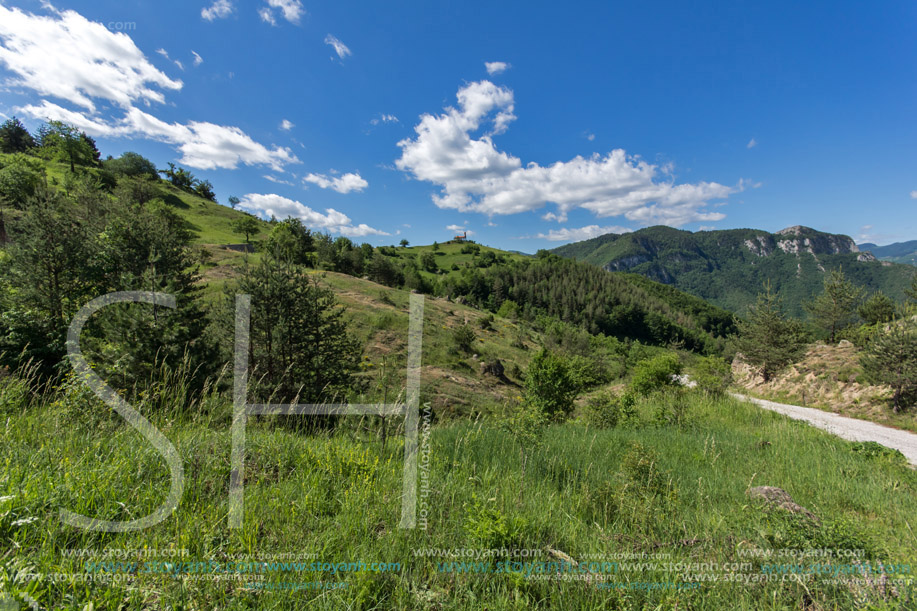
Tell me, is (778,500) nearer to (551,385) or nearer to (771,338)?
(551,385)

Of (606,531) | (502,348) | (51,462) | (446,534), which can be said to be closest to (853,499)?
(606,531)

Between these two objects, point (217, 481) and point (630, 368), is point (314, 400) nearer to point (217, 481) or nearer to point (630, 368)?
point (217, 481)

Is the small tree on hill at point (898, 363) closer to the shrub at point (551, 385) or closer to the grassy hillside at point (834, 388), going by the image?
the grassy hillside at point (834, 388)

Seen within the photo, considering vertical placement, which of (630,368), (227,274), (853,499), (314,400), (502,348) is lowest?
(630,368)

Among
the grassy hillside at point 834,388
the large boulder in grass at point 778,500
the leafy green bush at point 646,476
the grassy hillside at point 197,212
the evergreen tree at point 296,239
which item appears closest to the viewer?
the large boulder in grass at point 778,500

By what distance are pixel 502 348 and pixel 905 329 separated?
30.6m

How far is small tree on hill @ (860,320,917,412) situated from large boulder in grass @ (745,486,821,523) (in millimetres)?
21532

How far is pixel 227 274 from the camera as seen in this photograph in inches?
1544

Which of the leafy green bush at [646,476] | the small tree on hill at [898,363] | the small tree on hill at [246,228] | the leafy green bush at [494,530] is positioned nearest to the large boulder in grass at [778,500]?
the leafy green bush at [646,476]

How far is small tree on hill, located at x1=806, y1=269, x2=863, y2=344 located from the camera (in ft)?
115

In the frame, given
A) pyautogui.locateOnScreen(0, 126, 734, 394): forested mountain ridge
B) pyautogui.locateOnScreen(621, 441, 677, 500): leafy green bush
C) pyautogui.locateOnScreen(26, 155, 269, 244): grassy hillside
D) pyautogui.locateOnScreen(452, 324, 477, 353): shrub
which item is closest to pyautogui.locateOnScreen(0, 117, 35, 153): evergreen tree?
pyautogui.locateOnScreen(0, 126, 734, 394): forested mountain ridge

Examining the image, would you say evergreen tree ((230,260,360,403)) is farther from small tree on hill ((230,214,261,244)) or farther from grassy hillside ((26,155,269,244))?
small tree on hill ((230,214,261,244))

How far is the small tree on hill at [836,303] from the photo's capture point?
35.2 m

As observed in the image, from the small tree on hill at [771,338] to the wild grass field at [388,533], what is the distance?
30868mm
